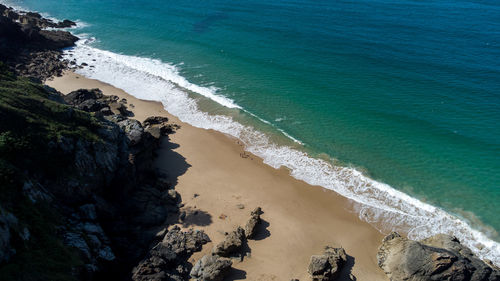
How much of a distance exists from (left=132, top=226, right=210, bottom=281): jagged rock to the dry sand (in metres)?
0.83

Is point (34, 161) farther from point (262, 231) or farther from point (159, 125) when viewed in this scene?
point (159, 125)

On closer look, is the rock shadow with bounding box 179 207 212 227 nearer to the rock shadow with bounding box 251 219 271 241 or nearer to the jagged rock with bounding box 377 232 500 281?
the rock shadow with bounding box 251 219 271 241

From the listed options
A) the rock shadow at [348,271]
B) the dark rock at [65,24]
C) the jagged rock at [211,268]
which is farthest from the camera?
the dark rock at [65,24]

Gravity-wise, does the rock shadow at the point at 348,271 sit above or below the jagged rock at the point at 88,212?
below

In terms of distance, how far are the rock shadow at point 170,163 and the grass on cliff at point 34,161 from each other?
298 inches

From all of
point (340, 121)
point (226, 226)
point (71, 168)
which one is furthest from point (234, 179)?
point (340, 121)

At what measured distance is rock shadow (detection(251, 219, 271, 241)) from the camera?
23.2 metres

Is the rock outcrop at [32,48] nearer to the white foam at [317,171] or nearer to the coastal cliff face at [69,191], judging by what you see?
the white foam at [317,171]

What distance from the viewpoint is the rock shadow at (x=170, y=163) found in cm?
2869

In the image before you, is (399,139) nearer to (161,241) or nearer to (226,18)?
(161,241)

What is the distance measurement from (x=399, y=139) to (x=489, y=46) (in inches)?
1300

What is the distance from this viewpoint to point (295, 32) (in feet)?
194

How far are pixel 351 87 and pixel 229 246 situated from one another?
1214 inches

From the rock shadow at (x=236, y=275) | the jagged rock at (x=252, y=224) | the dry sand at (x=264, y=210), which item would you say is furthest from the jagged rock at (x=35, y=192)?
the jagged rock at (x=252, y=224)
